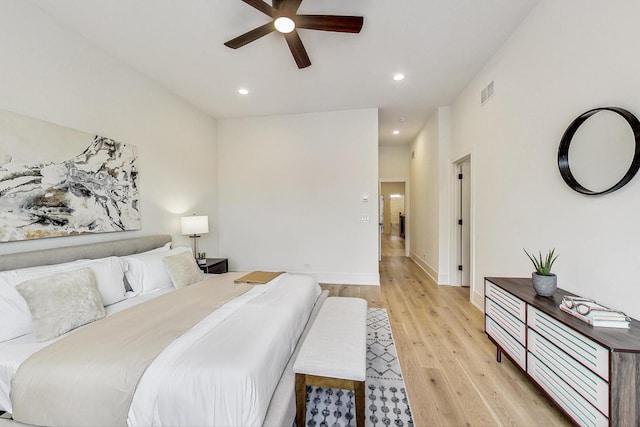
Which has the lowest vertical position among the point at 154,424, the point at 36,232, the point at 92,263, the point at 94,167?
the point at 154,424

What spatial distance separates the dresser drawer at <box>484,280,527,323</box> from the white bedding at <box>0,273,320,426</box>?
167cm

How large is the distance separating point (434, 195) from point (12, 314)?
16.8ft

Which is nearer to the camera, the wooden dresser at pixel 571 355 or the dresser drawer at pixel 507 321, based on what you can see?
the wooden dresser at pixel 571 355

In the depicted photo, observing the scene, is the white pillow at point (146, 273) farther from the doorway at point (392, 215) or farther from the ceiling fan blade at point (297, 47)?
the doorway at point (392, 215)

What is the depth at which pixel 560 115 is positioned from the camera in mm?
1910

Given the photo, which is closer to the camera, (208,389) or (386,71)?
(208,389)

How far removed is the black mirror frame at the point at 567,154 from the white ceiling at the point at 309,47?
48.8 inches

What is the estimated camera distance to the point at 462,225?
13.6ft

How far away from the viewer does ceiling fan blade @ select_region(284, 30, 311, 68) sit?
211 cm

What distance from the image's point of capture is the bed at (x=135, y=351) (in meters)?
1.12

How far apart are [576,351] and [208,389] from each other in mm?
1915

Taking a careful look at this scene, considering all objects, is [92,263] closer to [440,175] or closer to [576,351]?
[576,351]

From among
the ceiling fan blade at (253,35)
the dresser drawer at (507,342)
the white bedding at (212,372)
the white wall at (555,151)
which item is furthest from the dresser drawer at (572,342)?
the ceiling fan blade at (253,35)

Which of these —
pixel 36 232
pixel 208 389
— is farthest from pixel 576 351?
pixel 36 232
